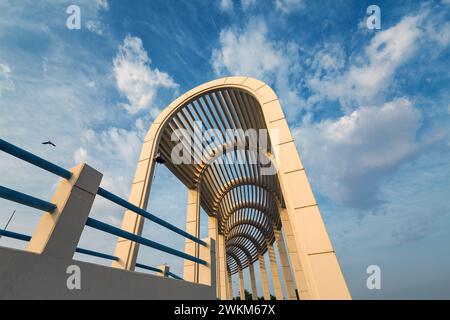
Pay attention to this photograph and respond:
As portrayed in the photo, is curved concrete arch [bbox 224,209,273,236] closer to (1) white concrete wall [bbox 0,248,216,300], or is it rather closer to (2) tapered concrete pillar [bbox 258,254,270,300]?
(2) tapered concrete pillar [bbox 258,254,270,300]

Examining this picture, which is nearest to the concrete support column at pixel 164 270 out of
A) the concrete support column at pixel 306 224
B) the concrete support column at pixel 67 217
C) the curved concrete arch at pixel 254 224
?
the concrete support column at pixel 306 224

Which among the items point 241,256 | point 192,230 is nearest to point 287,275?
point 192,230

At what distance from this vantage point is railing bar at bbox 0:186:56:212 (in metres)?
1.55

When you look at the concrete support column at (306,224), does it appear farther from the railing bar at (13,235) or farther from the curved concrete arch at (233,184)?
the curved concrete arch at (233,184)

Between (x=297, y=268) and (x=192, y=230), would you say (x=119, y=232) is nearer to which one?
(x=192, y=230)

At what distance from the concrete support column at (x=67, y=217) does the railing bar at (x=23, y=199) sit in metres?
0.10

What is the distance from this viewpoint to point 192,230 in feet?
27.6

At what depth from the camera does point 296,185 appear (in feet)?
14.0

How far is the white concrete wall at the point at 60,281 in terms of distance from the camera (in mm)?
1355

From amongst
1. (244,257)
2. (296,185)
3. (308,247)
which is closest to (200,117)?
(296,185)

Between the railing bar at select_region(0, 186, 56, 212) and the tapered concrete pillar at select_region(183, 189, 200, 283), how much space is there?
5686mm

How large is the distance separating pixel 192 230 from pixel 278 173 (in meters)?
5.13
